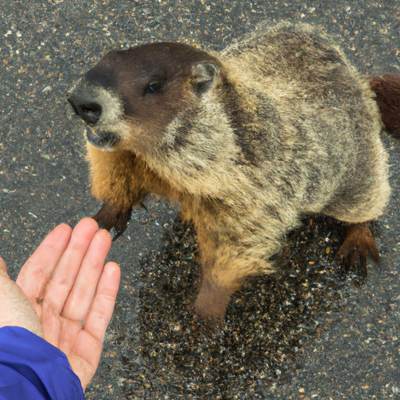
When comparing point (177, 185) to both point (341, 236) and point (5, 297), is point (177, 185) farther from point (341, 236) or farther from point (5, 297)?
point (341, 236)

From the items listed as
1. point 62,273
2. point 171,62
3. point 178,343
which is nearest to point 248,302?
point 178,343

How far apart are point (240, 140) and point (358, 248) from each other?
5.02ft

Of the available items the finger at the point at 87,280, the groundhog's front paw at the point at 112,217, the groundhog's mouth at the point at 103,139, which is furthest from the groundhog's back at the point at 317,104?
the finger at the point at 87,280

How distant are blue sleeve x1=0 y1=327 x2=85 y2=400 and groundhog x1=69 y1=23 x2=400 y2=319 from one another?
3.12ft

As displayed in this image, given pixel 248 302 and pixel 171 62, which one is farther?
pixel 248 302

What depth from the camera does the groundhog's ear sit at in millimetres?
3178

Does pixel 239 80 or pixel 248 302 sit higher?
pixel 239 80

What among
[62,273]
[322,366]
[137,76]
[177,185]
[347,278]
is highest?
[137,76]

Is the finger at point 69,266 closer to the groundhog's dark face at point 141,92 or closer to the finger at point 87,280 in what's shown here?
the finger at point 87,280

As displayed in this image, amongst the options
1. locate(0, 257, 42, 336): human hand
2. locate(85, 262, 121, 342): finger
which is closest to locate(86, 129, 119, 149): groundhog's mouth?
locate(0, 257, 42, 336): human hand

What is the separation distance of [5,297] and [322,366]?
2.15m

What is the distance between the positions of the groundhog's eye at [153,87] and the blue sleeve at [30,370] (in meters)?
1.19

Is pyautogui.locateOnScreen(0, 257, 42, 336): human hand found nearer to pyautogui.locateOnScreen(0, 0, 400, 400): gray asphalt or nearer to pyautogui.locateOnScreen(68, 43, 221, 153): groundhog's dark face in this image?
pyautogui.locateOnScreen(68, 43, 221, 153): groundhog's dark face

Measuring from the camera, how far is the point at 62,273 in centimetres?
388
